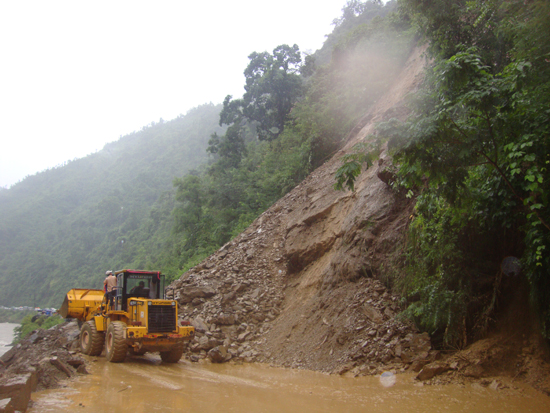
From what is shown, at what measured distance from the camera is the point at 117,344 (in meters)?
8.61

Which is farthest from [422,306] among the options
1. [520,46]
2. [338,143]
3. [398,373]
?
[338,143]

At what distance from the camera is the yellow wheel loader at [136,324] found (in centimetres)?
862

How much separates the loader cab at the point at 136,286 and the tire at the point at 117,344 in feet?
2.05

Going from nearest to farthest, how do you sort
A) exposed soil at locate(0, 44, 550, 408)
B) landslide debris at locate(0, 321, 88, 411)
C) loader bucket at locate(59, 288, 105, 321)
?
landslide debris at locate(0, 321, 88, 411) < exposed soil at locate(0, 44, 550, 408) < loader bucket at locate(59, 288, 105, 321)

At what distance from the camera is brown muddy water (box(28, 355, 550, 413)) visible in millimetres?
5195

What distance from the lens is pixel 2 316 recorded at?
152 feet

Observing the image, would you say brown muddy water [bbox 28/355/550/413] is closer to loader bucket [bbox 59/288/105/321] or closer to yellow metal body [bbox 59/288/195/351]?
yellow metal body [bbox 59/288/195/351]

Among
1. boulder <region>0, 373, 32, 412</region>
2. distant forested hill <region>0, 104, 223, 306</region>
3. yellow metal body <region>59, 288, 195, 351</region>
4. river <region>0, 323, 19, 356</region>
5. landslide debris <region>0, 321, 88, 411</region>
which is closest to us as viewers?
boulder <region>0, 373, 32, 412</region>

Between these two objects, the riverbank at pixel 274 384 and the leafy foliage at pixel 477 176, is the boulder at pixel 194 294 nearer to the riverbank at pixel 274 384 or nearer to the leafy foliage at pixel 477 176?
the riverbank at pixel 274 384

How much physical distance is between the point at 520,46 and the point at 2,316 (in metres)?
56.8

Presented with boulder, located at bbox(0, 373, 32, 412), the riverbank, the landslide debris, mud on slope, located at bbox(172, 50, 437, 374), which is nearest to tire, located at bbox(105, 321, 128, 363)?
the riverbank

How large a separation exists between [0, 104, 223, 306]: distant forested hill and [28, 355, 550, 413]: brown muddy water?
32.0 meters

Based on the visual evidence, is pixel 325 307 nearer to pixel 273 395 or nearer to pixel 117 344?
pixel 273 395

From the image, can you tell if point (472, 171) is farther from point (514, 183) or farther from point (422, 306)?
point (422, 306)
